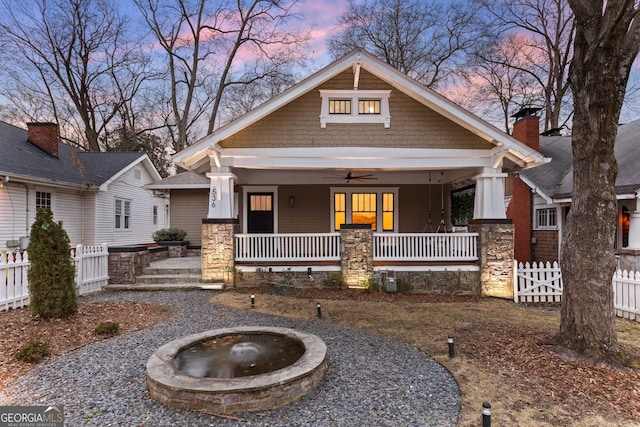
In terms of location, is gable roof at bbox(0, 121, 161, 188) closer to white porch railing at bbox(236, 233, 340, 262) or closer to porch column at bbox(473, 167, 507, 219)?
white porch railing at bbox(236, 233, 340, 262)

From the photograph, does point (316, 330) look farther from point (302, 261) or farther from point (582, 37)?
point (582, 37)

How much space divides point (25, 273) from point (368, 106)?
8.91m

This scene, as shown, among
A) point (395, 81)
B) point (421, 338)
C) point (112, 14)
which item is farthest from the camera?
point (112, 14)

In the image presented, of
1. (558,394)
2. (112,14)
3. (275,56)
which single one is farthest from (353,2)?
(558,394)

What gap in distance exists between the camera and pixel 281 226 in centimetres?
1238

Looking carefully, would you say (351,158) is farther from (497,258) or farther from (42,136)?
(42,136)

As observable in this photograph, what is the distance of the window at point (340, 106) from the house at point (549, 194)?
7105 mm

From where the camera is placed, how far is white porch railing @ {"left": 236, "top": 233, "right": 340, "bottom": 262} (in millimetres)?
9406

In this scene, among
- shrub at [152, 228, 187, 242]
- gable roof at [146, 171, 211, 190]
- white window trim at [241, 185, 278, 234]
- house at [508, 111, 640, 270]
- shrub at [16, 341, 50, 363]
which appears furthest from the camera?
gable roof at [146, 171, 211, 190]

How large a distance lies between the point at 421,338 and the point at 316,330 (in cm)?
175

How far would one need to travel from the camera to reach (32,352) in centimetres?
441

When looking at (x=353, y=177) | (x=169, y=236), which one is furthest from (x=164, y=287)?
(x=353, y=177)

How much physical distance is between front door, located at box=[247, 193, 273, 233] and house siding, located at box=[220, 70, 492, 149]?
3.58 metres

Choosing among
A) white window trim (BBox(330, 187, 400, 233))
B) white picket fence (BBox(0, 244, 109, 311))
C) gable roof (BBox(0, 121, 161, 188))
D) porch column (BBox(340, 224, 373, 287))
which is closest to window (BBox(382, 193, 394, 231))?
white window trim (BBox(330, 187, 400, 233))
